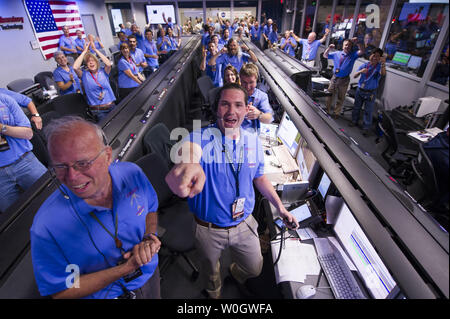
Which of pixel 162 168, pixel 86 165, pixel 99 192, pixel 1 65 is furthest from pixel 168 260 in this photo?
pixel 1 65

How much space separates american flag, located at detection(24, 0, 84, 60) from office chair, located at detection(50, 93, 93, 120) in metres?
5.84

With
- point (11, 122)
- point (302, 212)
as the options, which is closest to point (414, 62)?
point (302, 212)

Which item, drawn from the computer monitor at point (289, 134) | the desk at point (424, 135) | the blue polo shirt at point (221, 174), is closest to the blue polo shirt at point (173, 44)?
the computer monitor at point (289, 134)

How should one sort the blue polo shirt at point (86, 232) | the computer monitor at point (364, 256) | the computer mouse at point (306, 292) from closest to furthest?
1. the blue polo shirt at point (86, 232)
2. the computer monitor at point (364, 256)
3. the computer mouse at point (306, 292)

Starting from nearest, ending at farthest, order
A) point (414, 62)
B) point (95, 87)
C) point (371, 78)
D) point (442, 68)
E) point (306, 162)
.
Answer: point (306, 162)
point (95, 87)
point (442, 68)
point (371, 78)
point (414, 62)

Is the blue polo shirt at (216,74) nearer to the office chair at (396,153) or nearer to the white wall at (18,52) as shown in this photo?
the office chair at (396,153)

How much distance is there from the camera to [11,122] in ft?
6.44

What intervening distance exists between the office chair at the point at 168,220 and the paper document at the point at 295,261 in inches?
28.5

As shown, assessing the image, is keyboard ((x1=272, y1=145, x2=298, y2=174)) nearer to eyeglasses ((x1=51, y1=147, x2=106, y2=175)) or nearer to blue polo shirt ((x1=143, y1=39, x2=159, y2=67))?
eyeglasses ((x1=51, y1=147, x2=106, y2=175))

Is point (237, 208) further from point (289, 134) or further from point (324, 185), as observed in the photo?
point (289, 134)

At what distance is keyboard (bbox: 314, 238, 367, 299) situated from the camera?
4.17ft

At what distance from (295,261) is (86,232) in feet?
4.13

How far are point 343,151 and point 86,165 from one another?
1354 millimetres

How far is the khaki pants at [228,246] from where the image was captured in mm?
1612
